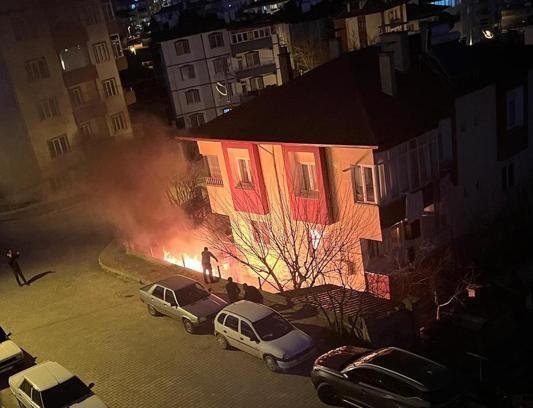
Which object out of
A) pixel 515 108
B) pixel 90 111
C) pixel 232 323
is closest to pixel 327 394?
pixel 232 323

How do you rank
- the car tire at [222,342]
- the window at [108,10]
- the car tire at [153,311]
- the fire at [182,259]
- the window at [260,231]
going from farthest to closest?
1. the window at [108,10]
2. the fire at [182,259]
3. the window at [260,231]
4. the car tire at [153,311]
5. the car tire at [222,342]

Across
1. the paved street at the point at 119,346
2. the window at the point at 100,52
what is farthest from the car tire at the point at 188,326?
the window at the point at 100,52

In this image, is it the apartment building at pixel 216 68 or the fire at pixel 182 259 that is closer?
the fire at pixel 182 259

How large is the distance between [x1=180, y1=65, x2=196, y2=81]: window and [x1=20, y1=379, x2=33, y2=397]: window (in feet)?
143

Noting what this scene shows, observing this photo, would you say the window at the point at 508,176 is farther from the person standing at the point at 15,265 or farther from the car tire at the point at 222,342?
the person standing at the point at 15,265

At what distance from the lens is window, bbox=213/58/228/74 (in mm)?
58384

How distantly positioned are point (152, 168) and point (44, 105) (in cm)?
1128

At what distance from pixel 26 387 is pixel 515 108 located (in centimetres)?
2495

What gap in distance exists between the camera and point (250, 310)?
19.8 m

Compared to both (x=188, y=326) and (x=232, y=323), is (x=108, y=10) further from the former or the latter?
(x=232, y=323)

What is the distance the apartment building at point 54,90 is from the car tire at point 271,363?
105 ft

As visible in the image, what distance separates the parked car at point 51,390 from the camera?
16969 mm

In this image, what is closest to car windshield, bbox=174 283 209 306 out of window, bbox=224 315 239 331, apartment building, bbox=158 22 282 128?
window, bbox=224 315 239 331

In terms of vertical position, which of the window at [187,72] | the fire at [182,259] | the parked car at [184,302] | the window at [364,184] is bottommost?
the fire at [182,259]
